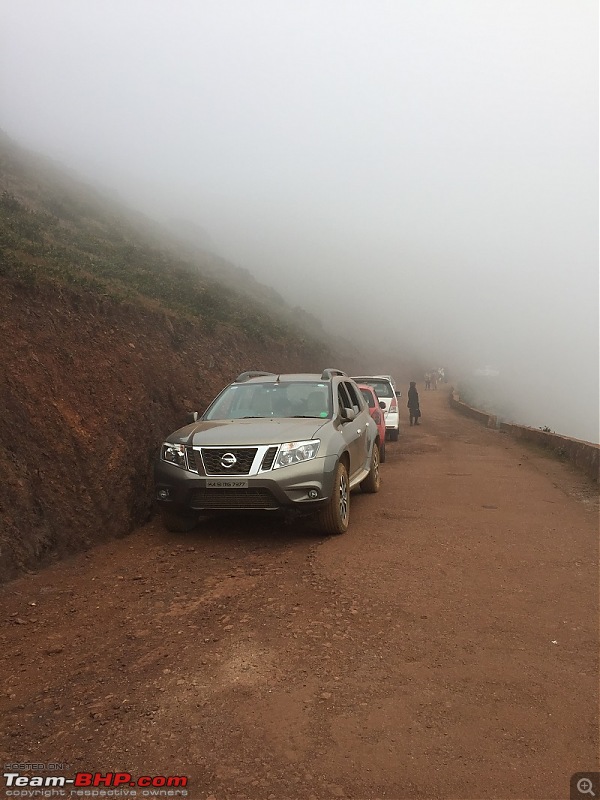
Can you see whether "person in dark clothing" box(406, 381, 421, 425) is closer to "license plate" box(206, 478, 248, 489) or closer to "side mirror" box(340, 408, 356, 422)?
"side mirror" box(340, 408, 356, 422)

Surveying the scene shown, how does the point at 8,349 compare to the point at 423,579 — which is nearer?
the point at 423,579

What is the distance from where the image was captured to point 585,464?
36.7ft

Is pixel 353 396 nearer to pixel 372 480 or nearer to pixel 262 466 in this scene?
pixel 372 480

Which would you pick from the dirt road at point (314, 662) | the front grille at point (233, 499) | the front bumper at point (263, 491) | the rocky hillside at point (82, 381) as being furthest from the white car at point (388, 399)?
the front grille at point (233, 499)

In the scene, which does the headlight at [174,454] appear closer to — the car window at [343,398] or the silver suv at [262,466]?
the silver suv at [262,466]

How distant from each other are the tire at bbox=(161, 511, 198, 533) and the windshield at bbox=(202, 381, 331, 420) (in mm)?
1420

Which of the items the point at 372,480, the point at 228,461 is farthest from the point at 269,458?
the point at 372,480

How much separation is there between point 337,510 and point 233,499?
3.80 feet

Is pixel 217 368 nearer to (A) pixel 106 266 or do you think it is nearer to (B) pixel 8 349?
(A) pixel 106 266

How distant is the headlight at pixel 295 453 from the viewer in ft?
20.3

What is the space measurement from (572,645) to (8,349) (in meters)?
6.58

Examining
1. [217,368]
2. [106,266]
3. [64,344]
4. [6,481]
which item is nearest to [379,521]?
[6,481]

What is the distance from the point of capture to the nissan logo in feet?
20.2

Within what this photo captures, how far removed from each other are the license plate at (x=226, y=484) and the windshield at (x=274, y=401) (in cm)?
140
